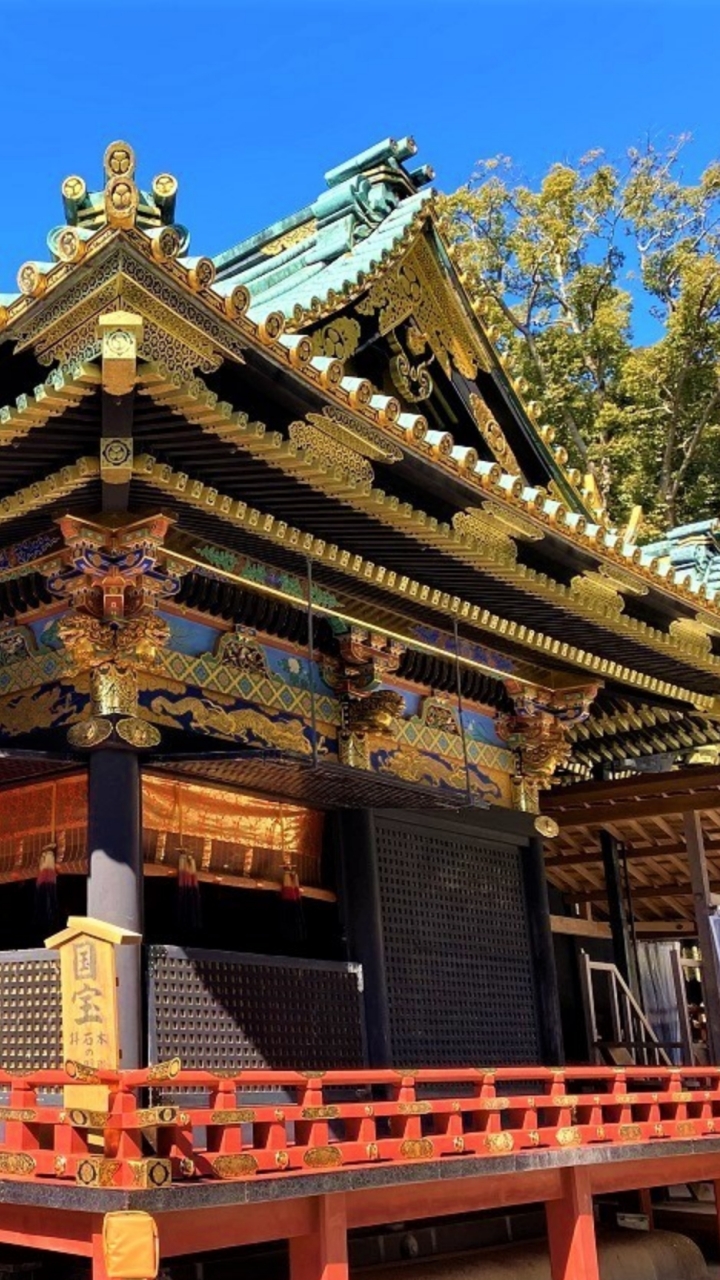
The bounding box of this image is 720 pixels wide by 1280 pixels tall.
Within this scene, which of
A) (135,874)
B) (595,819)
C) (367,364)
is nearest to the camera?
(135,874)

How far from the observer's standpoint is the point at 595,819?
1240cm

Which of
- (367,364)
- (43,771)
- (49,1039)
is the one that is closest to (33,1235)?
(49,1039)

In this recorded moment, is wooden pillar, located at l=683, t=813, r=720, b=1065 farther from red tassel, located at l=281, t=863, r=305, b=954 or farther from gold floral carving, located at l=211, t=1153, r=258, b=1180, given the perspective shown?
gold floral carving, located at l=211, t=1153, r=258, b=1180

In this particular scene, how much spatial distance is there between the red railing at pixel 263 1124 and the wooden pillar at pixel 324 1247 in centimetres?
20

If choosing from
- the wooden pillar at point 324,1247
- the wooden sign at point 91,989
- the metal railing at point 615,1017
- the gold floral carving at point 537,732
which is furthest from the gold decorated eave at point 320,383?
the metal railing at point 615,1017

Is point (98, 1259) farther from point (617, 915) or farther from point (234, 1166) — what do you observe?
point (617, 915)

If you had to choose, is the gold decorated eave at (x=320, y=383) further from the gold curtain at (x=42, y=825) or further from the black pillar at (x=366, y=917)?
the gold curtain at (x=42, y=825)

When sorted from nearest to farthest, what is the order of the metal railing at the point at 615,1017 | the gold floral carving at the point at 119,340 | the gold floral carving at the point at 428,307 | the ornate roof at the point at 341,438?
the gold floral carving at the point at 119,340 → the ornate roof at the point at 341,438 → the gold floral carving at the point at 428,307 → the metal railing at the point at 615,1017

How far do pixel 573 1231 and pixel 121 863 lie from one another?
349 centimetres

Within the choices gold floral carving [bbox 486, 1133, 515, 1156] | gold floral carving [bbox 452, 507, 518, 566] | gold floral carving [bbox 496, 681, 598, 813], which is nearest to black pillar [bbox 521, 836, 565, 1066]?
gold floral carving [bbox 496, 681, 598, 813]

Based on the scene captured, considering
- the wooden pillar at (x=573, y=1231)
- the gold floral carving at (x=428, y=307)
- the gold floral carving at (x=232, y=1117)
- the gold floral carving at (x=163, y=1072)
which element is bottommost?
the wooden pillar at (x=573, y=1231)

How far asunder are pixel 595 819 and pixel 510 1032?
304 centimetres

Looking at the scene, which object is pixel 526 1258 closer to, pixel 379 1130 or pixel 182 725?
pixel 379 1130

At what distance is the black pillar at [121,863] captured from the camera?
22.3 ft
